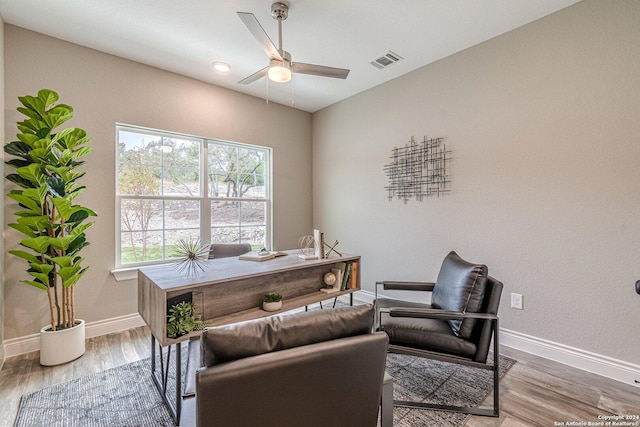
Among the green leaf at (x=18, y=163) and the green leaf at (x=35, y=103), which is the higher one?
the green leaf at (x=35, y=103)

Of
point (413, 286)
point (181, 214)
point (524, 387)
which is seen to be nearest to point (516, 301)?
point (524, 387)

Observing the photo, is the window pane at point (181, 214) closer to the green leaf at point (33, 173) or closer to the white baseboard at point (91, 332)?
the white baseboard at point (91, 332)

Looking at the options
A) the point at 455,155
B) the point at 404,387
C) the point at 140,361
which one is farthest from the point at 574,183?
the point at 140,361

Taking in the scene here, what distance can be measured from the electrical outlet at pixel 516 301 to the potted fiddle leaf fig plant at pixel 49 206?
150 inches

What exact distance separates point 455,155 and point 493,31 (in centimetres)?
114

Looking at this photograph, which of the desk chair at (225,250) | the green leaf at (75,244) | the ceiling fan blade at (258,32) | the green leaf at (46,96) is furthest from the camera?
the desk chair at (225,250)

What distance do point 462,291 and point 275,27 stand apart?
2.67 meters

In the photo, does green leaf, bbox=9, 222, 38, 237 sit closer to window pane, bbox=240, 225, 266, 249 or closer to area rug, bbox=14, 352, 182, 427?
area rug, bbox=14, 352, 182, 427

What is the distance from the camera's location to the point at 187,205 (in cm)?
359

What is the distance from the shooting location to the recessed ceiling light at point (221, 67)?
3185 mm

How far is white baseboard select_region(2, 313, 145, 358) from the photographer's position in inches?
97.8

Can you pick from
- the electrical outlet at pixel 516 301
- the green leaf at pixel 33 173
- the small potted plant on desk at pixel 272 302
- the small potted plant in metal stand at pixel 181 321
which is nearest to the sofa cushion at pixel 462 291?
the electrical outlet at pixel 516 301

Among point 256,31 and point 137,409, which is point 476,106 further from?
point 137,409

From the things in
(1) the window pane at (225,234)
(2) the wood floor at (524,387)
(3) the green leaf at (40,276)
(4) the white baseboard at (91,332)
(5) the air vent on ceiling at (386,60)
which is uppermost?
(5) the air vent on ceiling at (386,60)
